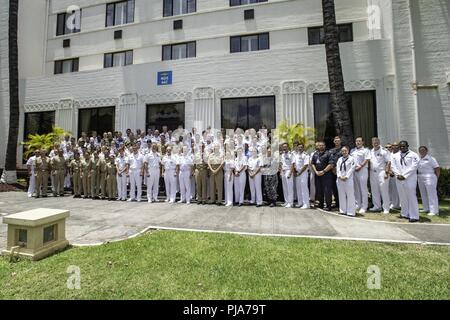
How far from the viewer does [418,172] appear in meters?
8.84

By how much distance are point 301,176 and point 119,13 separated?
55.8 feet

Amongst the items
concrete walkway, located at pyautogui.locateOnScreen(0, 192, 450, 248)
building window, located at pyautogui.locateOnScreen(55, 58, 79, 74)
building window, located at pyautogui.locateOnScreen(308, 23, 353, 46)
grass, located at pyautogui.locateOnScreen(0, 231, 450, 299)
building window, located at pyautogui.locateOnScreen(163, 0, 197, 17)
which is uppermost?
building window, located at pyautogui.locateOnScreen(163, 0, 197, 17)

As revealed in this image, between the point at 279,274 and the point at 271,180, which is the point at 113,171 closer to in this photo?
the point at 271,180

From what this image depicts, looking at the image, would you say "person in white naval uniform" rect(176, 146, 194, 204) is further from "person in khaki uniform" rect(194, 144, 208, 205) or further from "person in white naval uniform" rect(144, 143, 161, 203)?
"person in white naval uniform" rect(144, 143, 161, 203)

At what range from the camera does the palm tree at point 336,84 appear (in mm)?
10031

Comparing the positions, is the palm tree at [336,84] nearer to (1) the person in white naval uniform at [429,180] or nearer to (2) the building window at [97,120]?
(1) the person in white naval uniform at [429,180]

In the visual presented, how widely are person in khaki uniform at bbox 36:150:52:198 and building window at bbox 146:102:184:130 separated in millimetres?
5217

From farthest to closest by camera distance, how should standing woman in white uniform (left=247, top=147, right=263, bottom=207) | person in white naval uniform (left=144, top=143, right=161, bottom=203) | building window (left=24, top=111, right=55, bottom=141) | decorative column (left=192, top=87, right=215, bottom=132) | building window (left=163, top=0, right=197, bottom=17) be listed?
1. building window (left=24, top=111, right=55, bottom=141)
2. building window (left=163, top=0, right=197, bottom=17)
3. decorative column (left=192, top=87, right=215, bottom=132)
4. person in white naval uniform (left=144, top=143, right=161, bottom=203)
5. standing woman in white uniform (left=247, top=147, right=263, bottom=207)

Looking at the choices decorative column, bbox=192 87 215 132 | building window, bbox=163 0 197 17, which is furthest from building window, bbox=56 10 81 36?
decorative column, bbox=192 87 215 132

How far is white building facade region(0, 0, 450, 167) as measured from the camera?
11789 millimetres

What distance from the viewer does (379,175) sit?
891 cm

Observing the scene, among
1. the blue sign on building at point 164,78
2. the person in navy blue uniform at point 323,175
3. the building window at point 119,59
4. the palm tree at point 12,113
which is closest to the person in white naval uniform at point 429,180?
the person in navy blue uniform at point 323,175
